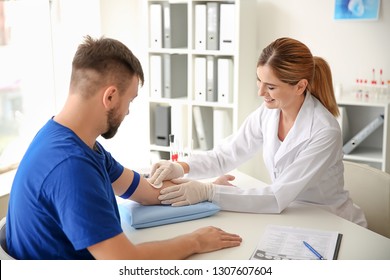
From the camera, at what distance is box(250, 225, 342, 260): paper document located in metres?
1.48

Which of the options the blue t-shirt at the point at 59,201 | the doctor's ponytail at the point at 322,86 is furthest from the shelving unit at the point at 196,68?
the blue t-shirt at the point at 59,201

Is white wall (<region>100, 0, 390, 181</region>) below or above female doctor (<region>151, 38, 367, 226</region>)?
above

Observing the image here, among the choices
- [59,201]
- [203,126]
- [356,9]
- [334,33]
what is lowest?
[203,126]

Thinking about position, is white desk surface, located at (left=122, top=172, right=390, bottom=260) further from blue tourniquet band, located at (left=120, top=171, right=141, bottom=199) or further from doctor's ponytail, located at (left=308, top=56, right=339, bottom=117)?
doctor's ponytail, located at (left=308, top=56, right=339, bottom=117)

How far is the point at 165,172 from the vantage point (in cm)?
193

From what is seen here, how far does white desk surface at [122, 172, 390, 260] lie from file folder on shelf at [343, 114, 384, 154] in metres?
1.62

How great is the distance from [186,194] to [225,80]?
183cm

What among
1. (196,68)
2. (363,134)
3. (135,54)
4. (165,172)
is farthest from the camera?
(135,54)

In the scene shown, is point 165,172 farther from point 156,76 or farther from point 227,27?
point 156,76

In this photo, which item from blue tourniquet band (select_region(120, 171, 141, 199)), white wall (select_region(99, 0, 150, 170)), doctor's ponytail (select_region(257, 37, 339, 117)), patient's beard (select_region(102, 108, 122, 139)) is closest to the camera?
patient's beard (select_region(102, 108, 122, 139))

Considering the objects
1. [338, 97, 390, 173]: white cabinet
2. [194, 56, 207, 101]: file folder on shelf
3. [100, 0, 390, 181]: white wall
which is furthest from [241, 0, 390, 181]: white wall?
[194, 56, 207, 101]: file folder on shelf

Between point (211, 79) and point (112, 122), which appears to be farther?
point (211, 79)

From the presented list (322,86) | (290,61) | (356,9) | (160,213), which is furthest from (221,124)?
(160,213)

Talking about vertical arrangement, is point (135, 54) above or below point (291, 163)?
above
